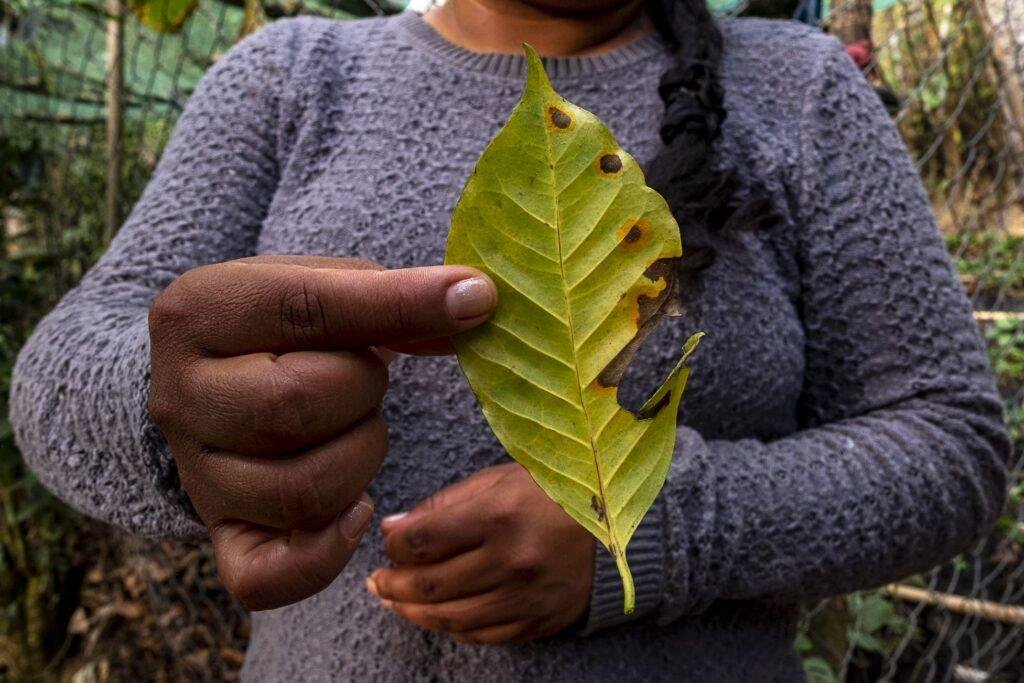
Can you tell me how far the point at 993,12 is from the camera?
4.05 ft

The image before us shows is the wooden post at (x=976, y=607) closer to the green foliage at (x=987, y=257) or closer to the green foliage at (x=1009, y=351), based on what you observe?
the green foliage at (x=1009, y=351)

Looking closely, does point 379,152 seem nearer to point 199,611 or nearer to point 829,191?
point 829,191

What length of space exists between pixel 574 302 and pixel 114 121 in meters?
1.12

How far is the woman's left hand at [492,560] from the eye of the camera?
0.40m

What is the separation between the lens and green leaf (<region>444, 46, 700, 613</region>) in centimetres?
22

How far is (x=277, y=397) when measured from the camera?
26cm

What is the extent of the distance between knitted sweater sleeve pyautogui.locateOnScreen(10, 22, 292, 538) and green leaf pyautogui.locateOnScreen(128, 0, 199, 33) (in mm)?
572

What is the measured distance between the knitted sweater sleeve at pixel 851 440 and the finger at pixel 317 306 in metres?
0.23

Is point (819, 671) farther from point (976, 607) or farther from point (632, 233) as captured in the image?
point (632, 233)

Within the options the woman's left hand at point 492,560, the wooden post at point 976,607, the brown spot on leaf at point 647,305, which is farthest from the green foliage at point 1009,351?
the brown spot on leaf at point 647,305

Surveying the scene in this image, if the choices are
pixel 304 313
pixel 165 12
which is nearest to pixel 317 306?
pixel 304 313

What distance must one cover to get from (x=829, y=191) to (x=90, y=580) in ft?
4.26

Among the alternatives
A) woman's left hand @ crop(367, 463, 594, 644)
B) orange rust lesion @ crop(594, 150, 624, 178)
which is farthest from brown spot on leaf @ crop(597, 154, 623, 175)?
woman's left hand @ crop(367, 463, 594, 644)

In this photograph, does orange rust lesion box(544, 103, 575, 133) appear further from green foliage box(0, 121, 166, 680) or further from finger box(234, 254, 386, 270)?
green foliage box(0, 121, 166, 680)
